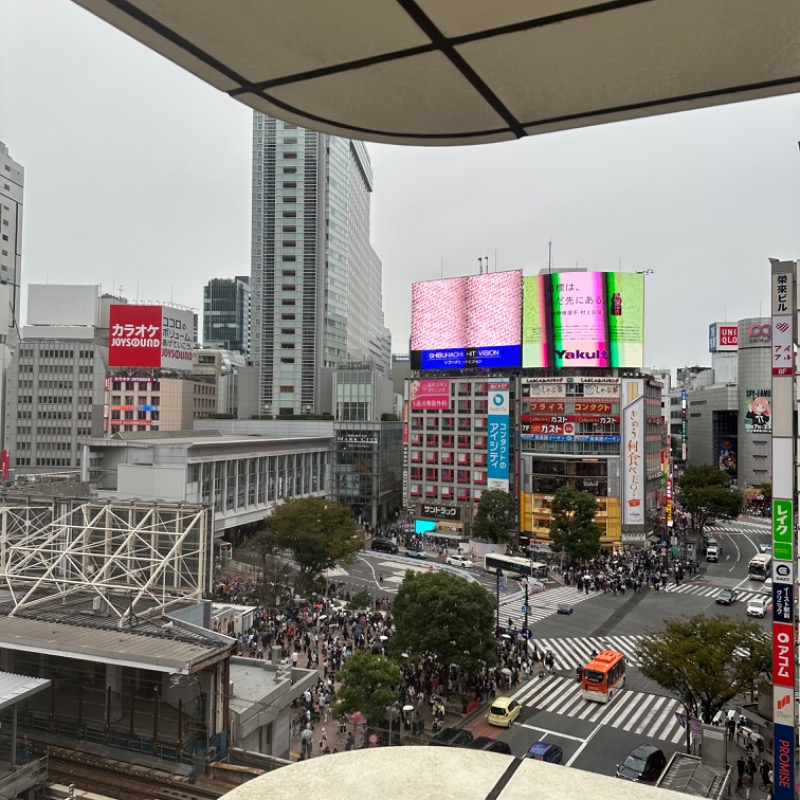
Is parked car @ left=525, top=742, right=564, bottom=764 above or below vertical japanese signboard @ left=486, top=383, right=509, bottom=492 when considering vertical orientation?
below

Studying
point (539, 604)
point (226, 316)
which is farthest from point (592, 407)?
point (226, 316)

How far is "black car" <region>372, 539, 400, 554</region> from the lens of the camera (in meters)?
45.4

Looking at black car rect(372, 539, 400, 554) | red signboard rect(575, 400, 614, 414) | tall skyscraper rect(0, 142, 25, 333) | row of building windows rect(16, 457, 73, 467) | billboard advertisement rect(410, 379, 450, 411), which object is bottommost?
black car rect(372, 539, 400, 554)

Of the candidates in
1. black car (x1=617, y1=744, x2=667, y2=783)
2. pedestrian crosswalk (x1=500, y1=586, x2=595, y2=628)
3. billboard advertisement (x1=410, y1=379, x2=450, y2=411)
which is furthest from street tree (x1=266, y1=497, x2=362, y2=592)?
billboard advertisement (x1=410, y1=379, x2=450, y2=411)

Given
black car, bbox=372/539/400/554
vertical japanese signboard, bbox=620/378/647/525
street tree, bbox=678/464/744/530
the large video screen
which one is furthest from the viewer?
street tree, bbox=678/464/744/530

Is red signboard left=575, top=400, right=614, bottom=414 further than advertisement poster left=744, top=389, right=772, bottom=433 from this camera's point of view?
No

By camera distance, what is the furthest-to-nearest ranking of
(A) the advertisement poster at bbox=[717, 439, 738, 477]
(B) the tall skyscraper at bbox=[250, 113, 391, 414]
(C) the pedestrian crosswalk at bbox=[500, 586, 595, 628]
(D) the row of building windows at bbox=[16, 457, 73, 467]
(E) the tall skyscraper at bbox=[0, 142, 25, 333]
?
(E) the tall skyscraper at bbox=[0, 142, 25, 333], (A) the advertisement poster at bbox=[717, 439, 738, 477], (D) the row of building windows at bbox=[16, 457, 73, 467], (B) the tall skyscraper at bbox=[250, 113, 391, 414], (C) the pedestrian crosswalk at bbox=[500, 586, 595, 628]

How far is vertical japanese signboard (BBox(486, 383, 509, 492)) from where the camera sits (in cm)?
4909

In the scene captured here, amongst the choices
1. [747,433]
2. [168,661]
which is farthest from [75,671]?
[747,433]

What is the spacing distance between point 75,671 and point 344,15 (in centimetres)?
1802

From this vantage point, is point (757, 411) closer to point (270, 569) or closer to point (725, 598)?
point (725, 598)

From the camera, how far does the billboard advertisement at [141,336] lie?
60.2m

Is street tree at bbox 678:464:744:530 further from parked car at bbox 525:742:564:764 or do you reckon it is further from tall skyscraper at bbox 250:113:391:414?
parked car at bbox 525:742:564:764

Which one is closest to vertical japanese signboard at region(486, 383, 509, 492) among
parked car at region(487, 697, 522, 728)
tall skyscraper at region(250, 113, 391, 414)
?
tall skyscraper at region(250, 113, 391, 414)
